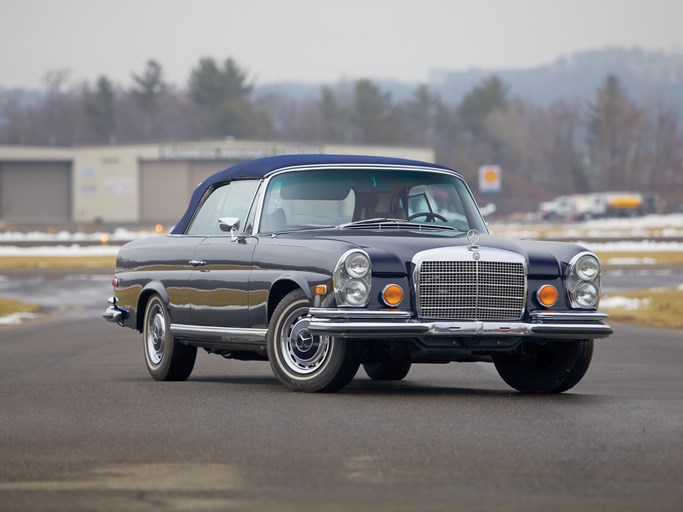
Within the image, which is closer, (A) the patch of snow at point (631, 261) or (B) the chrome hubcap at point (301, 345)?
(B) the chrome hubcap at point (301, 345)

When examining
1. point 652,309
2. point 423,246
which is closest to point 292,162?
point 423,246

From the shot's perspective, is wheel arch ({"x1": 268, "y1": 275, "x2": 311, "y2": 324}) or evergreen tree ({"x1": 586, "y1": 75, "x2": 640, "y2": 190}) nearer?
wheel arch ({"x1": 268, "y1": 275, "x2": 311, "y2": 324})

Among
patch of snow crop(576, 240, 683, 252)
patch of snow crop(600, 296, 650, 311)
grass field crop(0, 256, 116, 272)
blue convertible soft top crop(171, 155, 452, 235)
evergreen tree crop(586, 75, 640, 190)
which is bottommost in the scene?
grass field crop(0, 256, 116, 272)

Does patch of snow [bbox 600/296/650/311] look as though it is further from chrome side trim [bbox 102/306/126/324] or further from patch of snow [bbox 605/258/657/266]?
patch of snow [bbox 605/258/657/266]

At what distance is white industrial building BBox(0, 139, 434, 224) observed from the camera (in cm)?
9725

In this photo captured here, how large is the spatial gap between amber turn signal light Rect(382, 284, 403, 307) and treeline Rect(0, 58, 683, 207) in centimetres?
12529

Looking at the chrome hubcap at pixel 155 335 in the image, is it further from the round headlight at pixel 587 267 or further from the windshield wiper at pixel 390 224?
the round headlight at pixel 587 267

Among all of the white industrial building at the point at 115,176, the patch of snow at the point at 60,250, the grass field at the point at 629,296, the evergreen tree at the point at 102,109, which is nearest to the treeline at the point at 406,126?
the evergreen tree at the point at 102,109

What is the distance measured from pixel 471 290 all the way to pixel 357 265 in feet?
2.89

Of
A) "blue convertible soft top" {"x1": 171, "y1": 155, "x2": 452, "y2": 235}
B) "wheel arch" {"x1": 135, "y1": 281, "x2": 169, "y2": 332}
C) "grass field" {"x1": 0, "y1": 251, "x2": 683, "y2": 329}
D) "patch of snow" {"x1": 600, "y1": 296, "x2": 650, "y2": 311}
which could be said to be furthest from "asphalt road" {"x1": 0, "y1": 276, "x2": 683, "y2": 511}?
"patch of snow" {"x1": 600, "y1": 296, "x2": 650, "y2": 311}

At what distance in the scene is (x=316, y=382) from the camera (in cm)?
1018

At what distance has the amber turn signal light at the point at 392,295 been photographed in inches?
394

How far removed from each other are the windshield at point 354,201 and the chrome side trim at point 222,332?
843mm

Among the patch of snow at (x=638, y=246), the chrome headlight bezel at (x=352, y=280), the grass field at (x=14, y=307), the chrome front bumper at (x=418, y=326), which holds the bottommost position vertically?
the patch of snow at (x=638, y=246)
